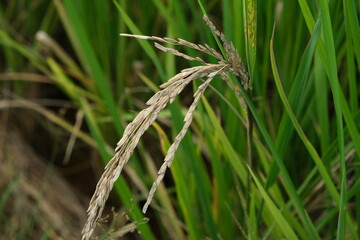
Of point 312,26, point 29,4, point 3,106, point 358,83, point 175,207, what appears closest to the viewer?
point 312,26

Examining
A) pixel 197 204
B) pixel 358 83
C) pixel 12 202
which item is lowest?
pixel 12 202

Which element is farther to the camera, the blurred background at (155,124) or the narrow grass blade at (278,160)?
the blurred background at (155,124)

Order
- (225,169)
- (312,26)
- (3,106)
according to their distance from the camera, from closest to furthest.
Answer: (312,26), (225,169), (3,106)

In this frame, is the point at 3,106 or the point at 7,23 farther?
the point at 7,23

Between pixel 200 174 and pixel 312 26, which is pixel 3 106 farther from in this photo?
pixel 312 26

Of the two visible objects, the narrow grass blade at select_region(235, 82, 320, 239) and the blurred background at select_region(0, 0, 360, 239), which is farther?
A: the blurred background at select_region(0, 0, 360, 239)

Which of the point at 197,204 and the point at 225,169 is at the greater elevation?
the point at 225,169

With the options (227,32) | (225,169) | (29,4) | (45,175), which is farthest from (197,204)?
(29,4)

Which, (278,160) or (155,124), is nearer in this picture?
(278,160)
